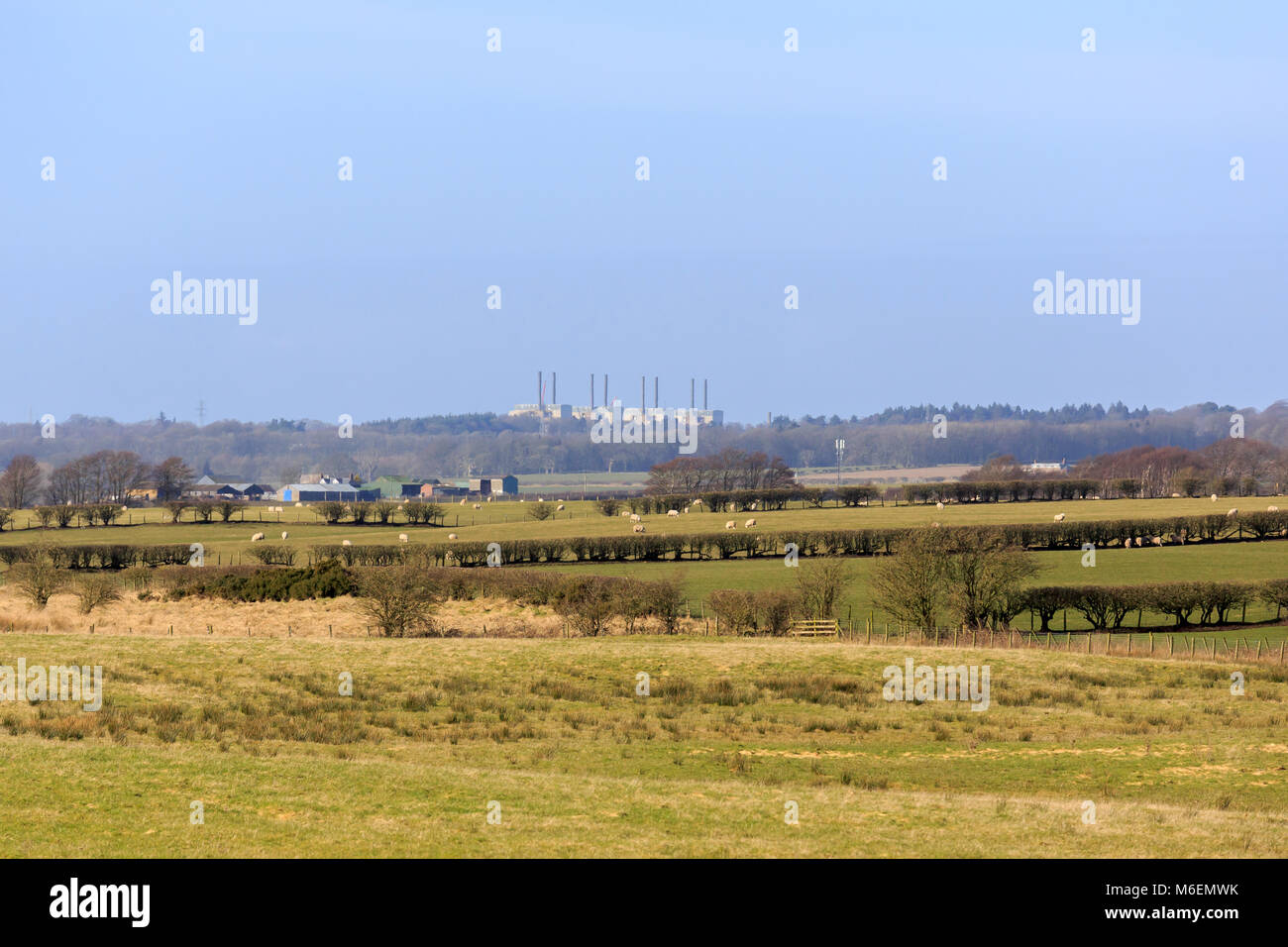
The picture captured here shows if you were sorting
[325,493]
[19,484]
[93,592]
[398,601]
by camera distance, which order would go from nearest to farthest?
[398,601] < [93,592] < [19,484] < [325,493]

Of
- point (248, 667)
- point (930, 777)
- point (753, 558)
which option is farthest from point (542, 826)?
point (753, 558)

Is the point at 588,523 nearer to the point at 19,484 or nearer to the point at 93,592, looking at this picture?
the point at 93,592

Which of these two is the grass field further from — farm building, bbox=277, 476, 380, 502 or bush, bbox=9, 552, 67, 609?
farm building, bbox=277, 476, 380, 502

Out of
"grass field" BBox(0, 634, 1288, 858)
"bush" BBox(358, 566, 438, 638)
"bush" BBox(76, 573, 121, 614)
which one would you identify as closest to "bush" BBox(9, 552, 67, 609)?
"bush" BBox(76, 573, 121, 614)

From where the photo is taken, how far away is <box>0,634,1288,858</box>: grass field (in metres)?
16.3

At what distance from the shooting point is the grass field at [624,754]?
1627 cm

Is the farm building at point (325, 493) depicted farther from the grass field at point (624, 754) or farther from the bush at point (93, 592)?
the grass field at point (624, 754)

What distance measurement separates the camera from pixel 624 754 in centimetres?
2616

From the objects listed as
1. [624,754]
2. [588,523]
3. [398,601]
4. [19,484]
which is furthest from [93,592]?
[19,484]

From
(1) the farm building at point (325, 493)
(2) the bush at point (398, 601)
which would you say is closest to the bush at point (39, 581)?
(2) the bush at point (398, 601)

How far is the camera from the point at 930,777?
78.6 feet
